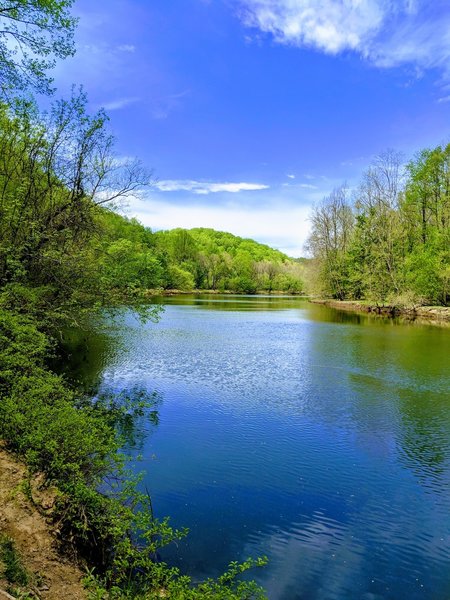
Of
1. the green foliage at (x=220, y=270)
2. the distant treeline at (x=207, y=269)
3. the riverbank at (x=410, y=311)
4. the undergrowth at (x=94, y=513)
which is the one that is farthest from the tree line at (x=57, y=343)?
the green foliage at (x=220, y=270)

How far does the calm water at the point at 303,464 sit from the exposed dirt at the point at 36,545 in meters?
1.42

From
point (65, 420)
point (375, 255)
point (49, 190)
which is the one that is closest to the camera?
point (65, 420)

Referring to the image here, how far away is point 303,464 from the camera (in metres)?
8.17

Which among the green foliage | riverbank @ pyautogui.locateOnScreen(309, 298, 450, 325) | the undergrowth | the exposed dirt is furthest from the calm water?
Answer: the green foliage

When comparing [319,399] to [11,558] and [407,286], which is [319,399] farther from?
[407,286]

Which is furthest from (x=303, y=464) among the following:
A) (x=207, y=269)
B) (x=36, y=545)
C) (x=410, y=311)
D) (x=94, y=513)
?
(x=207, y=269)

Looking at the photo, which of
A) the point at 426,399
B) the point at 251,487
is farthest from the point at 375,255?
the point at 251,487

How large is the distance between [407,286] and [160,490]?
135ft

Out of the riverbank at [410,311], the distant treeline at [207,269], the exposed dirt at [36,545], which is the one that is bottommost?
the exposed dirt at [36,545]

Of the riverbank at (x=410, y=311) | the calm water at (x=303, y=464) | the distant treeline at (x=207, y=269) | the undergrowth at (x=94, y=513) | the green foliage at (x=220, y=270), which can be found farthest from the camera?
the green foliage at (x=220, y=270)

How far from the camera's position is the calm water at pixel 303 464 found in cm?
528

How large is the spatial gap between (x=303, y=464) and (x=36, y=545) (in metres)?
5.15

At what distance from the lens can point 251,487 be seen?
7.20 m

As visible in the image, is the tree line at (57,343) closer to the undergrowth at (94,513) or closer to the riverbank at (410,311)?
the undergrowth at (94,513)
